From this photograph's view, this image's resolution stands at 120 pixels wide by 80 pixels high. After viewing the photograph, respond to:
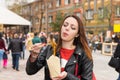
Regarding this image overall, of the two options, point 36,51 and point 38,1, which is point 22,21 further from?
point 38,1

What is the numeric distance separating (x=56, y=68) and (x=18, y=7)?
58.9m

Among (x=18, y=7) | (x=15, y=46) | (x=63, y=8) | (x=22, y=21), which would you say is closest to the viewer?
(x=15, y=46)

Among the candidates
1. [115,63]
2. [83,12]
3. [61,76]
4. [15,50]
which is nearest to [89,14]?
[83,12]

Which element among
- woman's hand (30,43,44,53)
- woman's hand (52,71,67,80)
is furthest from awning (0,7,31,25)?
woman's hand (52,71,67,80)

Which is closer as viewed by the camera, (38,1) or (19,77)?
(19,77)

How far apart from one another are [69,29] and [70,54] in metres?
0.23

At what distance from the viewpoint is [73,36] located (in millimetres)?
3463

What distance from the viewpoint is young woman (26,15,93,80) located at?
336 cm

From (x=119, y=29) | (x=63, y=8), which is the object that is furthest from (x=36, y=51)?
(x=63, y=8)

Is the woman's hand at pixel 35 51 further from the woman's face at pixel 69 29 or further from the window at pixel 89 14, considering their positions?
the window at pixel 89 14

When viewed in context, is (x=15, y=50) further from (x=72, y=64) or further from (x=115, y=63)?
(x=72, y=64)

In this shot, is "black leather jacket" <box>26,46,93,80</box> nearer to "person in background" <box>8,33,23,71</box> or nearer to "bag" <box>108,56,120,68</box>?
"bag" <box>108,56,120,68</box>

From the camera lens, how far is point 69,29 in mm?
3445

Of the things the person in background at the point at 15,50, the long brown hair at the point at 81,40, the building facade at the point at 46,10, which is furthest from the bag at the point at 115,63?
the building facade at the point at 46,10
